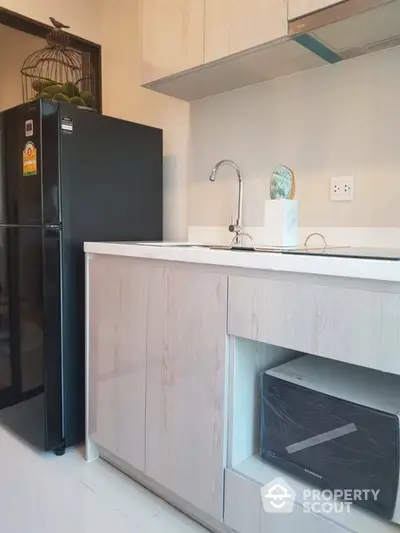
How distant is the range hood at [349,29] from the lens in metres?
1.27

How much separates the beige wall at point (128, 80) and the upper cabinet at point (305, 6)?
3.01ft

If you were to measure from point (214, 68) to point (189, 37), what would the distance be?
16cm

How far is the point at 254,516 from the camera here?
1202 mm

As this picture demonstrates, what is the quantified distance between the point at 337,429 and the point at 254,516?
1.17 ft

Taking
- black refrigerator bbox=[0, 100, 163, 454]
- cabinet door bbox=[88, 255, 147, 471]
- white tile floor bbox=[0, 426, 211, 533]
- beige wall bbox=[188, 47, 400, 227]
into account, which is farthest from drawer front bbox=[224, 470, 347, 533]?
beige wall bbox=[188, 47, 400, 227]

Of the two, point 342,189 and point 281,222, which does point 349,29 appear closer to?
point 342,189

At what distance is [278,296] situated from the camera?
3.68 feet

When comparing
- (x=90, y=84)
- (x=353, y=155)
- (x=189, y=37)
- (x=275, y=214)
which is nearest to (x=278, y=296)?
(x=275, y=214)

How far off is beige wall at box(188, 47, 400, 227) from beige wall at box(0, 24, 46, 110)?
1265 millimetres

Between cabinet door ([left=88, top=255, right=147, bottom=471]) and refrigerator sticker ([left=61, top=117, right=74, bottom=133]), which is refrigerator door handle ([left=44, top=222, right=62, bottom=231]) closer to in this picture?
cabinet door ([left=88, top=255, right=147, bottom=471])

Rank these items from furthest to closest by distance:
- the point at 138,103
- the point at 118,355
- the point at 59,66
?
1. the point at 59,66
2. the point at 138,103
3. the point at 118,355

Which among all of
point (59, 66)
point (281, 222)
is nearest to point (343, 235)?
point (281, 222)

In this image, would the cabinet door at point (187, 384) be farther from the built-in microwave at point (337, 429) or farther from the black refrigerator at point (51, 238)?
the black refrigerator at point (51, 238)

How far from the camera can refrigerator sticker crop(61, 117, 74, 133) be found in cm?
170
